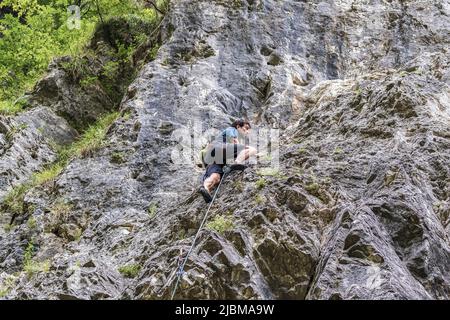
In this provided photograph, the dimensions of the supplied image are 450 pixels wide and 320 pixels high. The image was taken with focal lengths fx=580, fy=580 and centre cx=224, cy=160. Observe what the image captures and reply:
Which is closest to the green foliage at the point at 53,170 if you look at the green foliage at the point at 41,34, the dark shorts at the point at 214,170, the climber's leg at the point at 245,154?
the dark shorts at the point at 214,170

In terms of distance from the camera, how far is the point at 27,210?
1162 centimetres

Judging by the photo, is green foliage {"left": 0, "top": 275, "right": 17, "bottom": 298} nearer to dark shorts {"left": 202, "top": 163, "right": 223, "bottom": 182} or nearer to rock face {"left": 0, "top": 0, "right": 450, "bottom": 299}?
rock face {"left": 0, "top": 0, "right": 450, "bottom": 299}

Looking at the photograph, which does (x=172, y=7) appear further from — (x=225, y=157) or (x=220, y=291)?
(x=220, y=291)

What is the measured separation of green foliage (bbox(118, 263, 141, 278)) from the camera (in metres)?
8.45

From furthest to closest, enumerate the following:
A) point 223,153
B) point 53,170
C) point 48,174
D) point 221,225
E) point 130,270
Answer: point 53,170
point 48,174
point 223,153
point 130,270
point 221,225

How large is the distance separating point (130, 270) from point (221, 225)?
1.68 metres

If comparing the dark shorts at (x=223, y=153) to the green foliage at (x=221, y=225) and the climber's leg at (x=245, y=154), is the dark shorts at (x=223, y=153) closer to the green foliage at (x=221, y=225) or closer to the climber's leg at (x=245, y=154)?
the climber's leg at (x=245, y=154)

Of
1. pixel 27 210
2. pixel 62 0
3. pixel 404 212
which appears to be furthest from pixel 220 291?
pixel 62 0

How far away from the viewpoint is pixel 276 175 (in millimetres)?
8688

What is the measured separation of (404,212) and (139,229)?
4603 mm

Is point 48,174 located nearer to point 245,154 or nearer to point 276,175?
point 245,154

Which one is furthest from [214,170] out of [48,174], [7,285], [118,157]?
[48,174]

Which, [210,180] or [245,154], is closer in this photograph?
[210,180]

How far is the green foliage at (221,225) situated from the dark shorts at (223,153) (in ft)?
6.85
